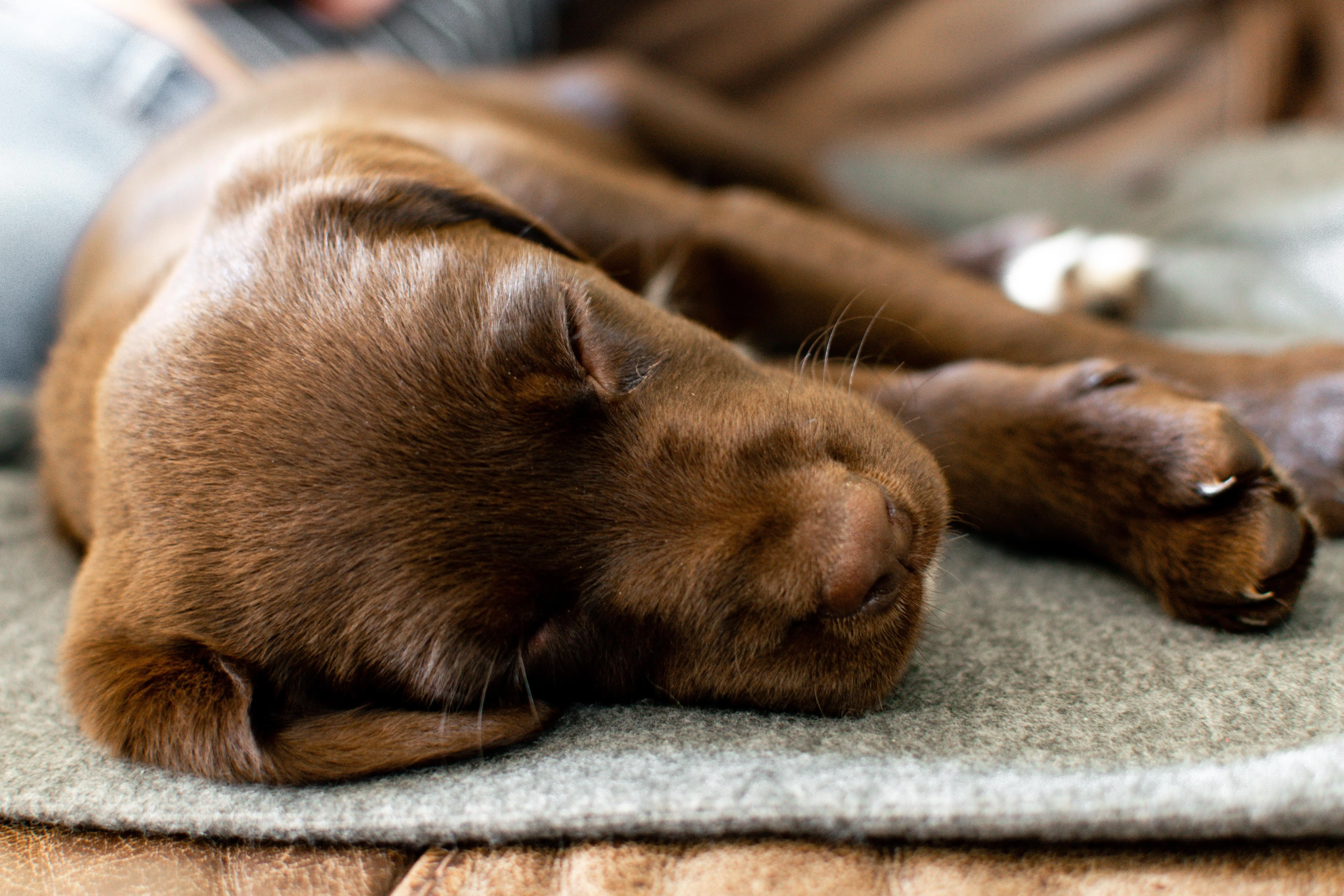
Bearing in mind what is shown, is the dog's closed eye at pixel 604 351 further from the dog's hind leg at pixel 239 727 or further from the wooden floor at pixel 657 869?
the wooden floor at pixel 657 869

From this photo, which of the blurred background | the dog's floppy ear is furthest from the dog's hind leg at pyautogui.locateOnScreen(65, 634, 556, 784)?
the blurred background

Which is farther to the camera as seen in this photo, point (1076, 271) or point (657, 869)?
point (1076, 271)

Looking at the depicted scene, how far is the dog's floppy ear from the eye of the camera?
1.63 meters

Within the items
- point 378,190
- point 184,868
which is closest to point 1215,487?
point 378,190

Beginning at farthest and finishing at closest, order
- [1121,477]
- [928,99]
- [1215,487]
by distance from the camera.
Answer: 1. [928,99]
2. [1121,477]
3. [1215,487]

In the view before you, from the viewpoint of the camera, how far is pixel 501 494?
1.38 metres

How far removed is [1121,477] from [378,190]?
50.5 inches

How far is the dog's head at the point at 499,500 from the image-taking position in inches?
53.4

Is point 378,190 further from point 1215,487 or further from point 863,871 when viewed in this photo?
point 1215,487

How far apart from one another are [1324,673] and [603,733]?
0.97 metres

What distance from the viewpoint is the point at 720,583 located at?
1.36 m

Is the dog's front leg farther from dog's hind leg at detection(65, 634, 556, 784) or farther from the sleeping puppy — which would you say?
dog's hind leg at detection(65, 634, 556, 784)

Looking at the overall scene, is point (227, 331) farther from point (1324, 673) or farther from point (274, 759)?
point (1324, 673)

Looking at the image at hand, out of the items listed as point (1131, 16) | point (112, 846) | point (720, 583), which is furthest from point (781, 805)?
point (1131, 16)
